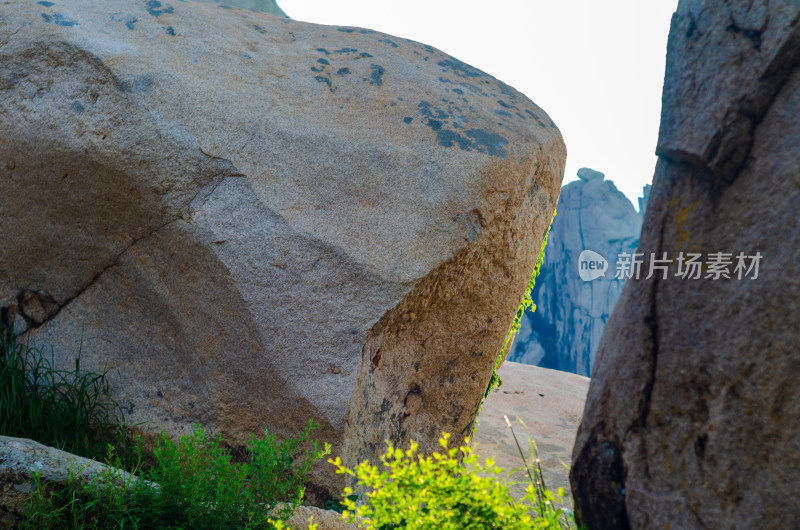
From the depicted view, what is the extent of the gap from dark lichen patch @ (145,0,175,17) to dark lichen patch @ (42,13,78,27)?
506 mm

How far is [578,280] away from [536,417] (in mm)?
16556

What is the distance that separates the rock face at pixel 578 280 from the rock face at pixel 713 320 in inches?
899

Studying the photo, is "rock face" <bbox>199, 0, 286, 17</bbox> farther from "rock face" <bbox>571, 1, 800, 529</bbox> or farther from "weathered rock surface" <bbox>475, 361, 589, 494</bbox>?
"rock face" <bbox>571, 1, 800, 529</bbox>

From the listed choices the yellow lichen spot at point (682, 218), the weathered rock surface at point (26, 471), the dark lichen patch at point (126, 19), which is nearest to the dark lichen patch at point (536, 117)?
the yellow lichen spot at point (682, 218)

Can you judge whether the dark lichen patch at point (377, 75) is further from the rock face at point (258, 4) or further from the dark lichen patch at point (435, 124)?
the rock face at point (258, 4)

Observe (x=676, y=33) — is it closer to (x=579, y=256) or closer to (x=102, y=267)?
(x=102, y=267)

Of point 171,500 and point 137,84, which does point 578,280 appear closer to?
point 137,84

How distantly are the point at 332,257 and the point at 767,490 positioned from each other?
2.08m

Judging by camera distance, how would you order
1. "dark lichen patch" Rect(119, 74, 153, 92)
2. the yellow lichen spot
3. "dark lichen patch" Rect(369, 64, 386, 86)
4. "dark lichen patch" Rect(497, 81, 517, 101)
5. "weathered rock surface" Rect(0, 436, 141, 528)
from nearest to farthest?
the yellow lichen spot
"weathered rock surface" Rect(0, 436, 141, 528)
"dark lichen patch" Rect(119, 74, 153, 92)
"dark lichen patch" Rect(369, 64, 386, 86)
"dark lichen patch" Rect(497, 81, 517, 101)

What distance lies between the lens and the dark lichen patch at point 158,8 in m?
3.74

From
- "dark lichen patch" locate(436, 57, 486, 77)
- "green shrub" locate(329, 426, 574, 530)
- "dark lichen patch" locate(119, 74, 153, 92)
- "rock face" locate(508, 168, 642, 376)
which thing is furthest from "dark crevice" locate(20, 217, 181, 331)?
"rock face" locate(508, 168, 642, 376)

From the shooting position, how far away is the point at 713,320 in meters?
1.64

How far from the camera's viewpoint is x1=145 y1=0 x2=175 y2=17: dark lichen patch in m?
3.74

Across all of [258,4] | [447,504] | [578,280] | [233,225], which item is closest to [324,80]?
[233,225]
